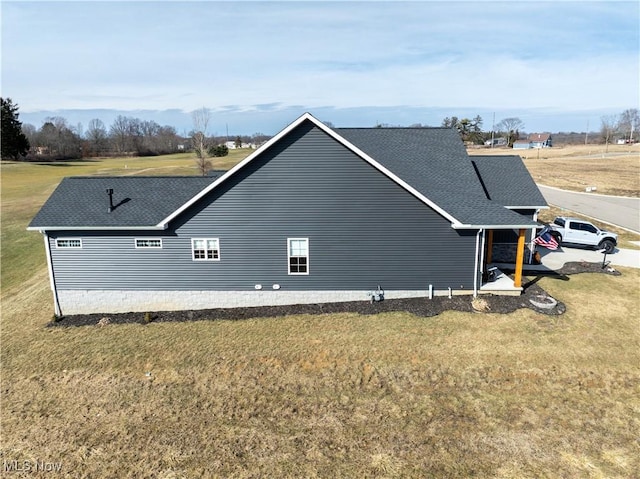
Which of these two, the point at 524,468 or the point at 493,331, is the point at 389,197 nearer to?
the point at 493,331

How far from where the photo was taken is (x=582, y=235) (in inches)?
986

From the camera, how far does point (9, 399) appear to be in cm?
1323

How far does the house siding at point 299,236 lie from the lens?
56.5 feet

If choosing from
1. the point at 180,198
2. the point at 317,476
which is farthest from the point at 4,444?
the point at 180,198

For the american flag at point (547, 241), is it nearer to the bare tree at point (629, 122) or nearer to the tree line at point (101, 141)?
the tree line at point (101, 141)

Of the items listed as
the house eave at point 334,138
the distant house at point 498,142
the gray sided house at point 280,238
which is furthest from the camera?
the distant house at point 498,142

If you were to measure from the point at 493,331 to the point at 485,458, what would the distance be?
6398mm

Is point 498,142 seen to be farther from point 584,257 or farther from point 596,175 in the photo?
point 584,257

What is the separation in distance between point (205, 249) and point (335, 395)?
8.79 meters

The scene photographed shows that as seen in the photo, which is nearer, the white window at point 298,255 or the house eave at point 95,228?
the house eave at point 95,228

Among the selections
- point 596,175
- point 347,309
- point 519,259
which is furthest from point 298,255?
point 596,175

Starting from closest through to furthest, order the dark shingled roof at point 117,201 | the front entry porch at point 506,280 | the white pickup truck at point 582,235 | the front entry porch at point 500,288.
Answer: the dark shingled roof at point 117,201 < the front entry porch at point 506,280 < the front entry porch at point 500,288 < the white pickup truck at point 582,235

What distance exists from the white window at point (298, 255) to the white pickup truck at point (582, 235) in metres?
16.8

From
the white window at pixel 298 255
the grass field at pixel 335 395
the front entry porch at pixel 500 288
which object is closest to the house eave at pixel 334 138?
the front entry porch at pixel 500 288
